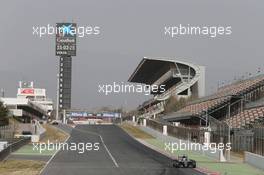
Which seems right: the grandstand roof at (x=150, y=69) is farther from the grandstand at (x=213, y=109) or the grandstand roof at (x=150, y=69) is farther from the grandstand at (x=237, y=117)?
the grandstand at (x=237, y=117)

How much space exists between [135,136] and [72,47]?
4518 centimetres

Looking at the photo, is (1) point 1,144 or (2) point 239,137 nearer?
(1) point 1,144

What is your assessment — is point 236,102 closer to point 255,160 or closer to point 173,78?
point 255,160

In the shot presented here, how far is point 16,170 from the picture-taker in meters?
35.7

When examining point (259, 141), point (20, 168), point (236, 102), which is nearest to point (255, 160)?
point (259, 141)

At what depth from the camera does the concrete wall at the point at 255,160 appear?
41.7 meters

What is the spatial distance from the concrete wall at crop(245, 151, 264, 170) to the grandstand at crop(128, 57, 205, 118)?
81.8 m

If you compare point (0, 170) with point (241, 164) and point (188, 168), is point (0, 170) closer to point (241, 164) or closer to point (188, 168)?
point (188, 168)

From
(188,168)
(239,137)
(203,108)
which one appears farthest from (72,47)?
(188,168)

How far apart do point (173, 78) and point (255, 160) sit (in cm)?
9878

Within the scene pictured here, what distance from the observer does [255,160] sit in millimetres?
43656

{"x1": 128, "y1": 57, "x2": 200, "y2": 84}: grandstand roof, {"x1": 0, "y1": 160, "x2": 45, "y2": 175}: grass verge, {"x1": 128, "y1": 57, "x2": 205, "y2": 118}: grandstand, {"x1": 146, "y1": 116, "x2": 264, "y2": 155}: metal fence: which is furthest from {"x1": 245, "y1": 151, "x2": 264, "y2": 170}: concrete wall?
{"x1": 128, "y1": 57, "x2": 200, "y2": 84}: grandstand roof

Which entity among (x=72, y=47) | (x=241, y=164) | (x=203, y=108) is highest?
(x=72, y=47)

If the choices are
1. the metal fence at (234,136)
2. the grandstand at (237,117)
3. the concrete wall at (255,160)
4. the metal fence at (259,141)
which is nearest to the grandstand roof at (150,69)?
the grandstand at (237,117)
